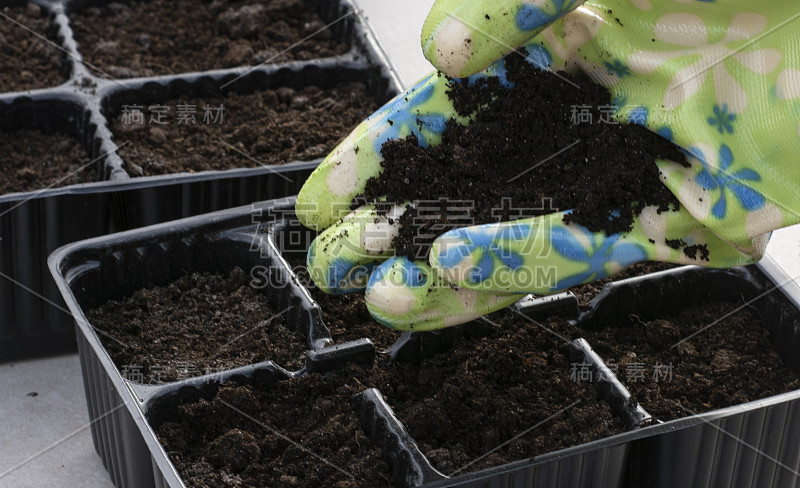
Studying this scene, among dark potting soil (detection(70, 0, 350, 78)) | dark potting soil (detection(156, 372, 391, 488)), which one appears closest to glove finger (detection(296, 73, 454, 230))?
dark potting soil (detection(156, 372, 391, 488))

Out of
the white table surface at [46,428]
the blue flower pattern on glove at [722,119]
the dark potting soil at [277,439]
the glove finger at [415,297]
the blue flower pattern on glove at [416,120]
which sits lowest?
the white table surface at [46,428]

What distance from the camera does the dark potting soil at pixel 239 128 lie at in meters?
1.83

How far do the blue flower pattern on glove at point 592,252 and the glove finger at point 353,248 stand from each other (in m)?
0.22

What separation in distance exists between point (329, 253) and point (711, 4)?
1.86 ft

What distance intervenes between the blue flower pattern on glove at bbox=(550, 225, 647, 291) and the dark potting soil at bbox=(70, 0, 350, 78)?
1.11 meters

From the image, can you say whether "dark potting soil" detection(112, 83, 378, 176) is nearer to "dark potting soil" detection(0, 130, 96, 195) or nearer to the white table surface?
"dark potting soil" detection(0, 130, 96, 195)

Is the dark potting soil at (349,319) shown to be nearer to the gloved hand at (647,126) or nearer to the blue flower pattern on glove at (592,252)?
the gloved hand at (647,126)

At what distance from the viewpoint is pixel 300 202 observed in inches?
55.6

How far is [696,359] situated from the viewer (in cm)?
146

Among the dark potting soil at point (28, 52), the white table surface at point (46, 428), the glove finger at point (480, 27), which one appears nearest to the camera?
the glove finger at point (480, 27)

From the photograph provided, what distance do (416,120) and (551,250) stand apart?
290mm

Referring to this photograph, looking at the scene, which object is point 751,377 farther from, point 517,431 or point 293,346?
point 293,346

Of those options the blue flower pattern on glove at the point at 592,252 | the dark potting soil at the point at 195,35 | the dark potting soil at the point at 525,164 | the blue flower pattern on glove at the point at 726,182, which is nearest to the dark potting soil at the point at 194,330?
the dark potting soil at the point at 525,164

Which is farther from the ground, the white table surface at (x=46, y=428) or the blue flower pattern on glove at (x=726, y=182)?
A: the blue flower pattern on glove at (x=726, y=182)
